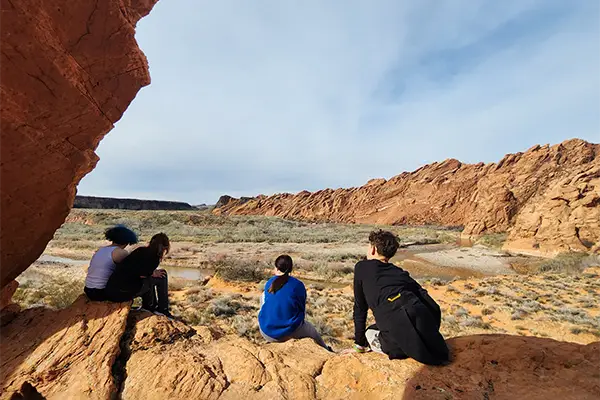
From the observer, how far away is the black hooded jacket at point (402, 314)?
9.73 ft

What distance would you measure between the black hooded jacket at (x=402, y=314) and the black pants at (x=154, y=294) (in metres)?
2.95

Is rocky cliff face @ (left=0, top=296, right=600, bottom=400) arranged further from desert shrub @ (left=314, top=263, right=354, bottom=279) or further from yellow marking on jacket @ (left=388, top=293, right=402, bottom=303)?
desert shrub @ (left=314, top=263, right=354, bottom=279)

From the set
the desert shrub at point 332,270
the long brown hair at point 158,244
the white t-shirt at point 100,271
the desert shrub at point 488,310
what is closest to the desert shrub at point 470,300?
the desert shrub at point 488,310

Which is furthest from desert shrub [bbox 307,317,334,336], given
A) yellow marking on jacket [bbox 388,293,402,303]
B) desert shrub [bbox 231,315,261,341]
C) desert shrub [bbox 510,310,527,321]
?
yellow marking on jacket [bbox 388,293,402,303]

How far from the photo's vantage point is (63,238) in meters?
38.7

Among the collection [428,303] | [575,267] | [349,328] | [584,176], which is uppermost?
[584,176]

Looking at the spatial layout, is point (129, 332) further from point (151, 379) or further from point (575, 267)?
point (575, 267)

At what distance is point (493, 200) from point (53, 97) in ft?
153

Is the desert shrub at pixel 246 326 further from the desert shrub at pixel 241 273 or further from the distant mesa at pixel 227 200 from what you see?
the distant mesa at pixel 227 200

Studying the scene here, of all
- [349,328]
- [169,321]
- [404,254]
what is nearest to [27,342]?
[169,321]

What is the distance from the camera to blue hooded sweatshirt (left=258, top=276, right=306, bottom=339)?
446cm

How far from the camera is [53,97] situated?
12.2 ft

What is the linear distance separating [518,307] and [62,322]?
1243cm

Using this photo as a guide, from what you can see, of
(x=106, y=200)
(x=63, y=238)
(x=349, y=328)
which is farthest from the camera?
(x=106, y=200)
